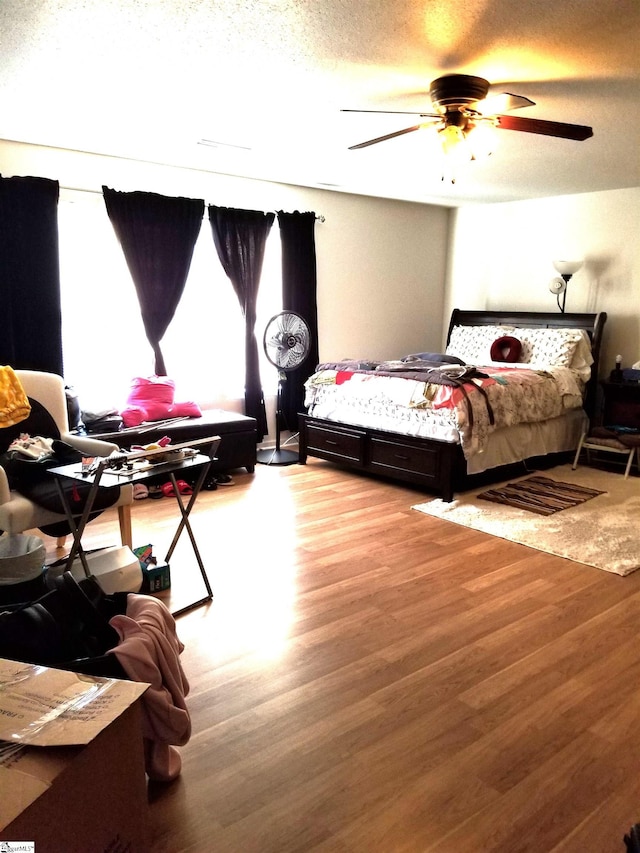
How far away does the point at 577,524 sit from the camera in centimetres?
380

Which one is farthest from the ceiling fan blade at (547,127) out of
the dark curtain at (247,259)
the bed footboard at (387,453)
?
the dark curtain at (247,259)

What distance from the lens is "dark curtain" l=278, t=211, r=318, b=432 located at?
5547 millimetres

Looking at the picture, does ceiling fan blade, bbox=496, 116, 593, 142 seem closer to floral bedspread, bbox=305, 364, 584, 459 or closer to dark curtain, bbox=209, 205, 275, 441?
floral bedspread, bbox=305, 364, 584, 459

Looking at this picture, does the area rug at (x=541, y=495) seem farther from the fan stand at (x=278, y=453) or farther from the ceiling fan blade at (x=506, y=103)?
the ceiling fan blade at (x=506, y=103)

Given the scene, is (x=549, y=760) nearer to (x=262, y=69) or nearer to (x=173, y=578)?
(x=173, y=578)

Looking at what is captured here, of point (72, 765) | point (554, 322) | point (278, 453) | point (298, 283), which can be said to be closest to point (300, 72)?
point (72, 765)

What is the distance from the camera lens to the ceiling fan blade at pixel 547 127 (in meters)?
2.79

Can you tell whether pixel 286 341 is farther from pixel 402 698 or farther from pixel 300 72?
pixel 402 698

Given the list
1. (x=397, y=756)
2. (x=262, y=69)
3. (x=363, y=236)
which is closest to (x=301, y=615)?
(x=397, y=756)

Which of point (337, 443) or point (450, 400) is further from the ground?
point (450, 400)

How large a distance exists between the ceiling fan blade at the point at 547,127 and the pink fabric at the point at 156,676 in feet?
8.52

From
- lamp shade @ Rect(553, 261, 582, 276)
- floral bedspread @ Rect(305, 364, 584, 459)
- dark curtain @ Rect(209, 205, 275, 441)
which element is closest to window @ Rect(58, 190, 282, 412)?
dark curtain @ Rect(209, 205, 275, 441)

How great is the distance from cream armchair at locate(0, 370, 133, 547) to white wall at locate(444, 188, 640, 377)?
14.4ft

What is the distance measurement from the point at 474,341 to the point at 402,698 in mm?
4370
